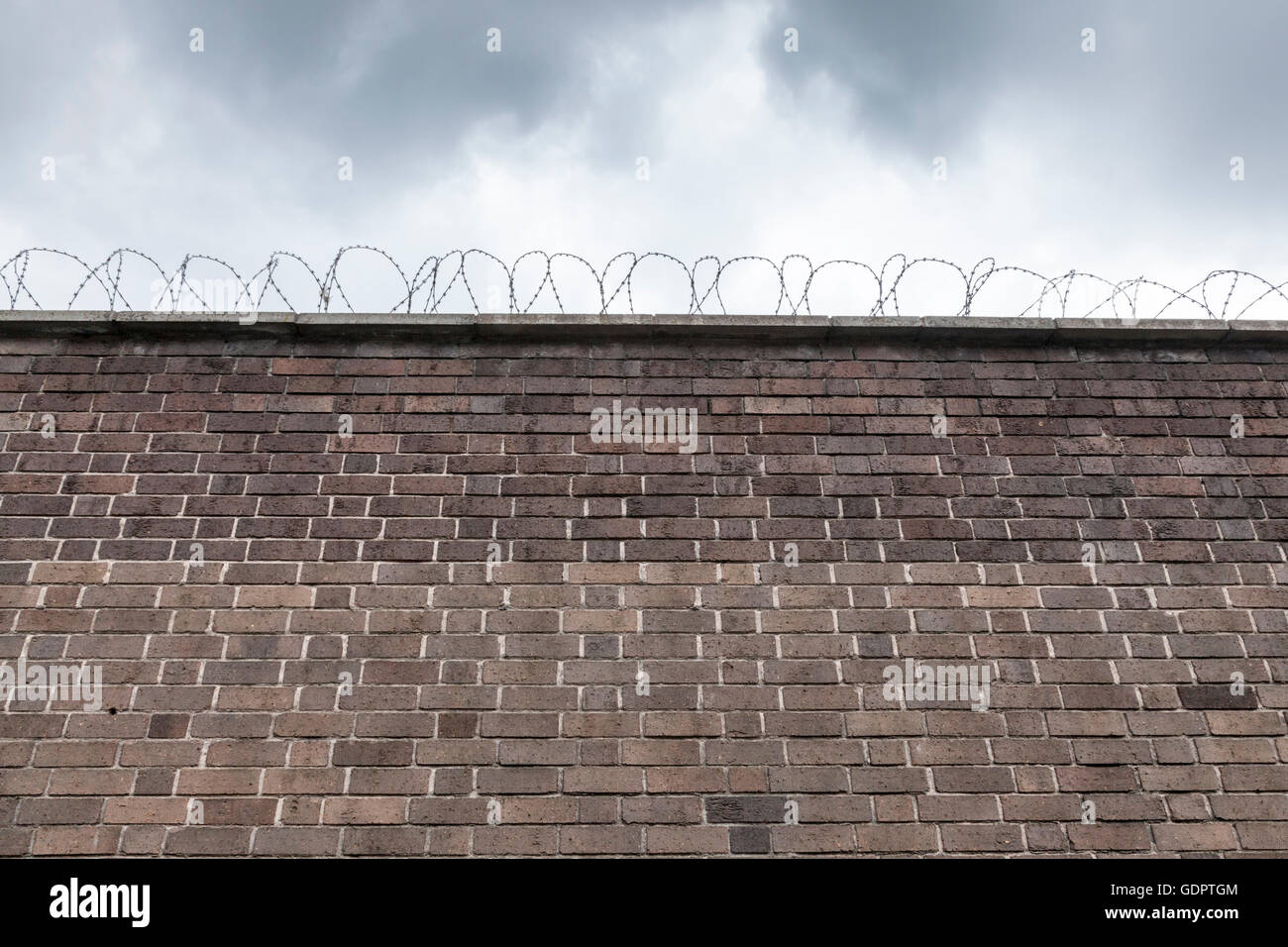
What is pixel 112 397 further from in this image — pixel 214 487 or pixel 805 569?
pixel 805 569

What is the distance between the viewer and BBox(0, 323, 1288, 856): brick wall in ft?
11.3

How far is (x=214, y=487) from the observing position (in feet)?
13.3

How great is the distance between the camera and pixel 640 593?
3861mm

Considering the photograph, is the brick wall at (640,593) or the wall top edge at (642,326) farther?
the wall top edge at (642,326)

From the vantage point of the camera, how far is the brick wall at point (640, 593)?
11.3 ft

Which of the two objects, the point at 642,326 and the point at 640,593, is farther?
the point at 642,326

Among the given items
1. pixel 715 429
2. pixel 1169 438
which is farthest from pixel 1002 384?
pixel 715 429

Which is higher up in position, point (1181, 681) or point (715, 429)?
point (715, 429)

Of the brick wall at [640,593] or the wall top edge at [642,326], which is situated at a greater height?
the wall top edge at [642,326]

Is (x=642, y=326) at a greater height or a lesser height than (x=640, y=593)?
greater

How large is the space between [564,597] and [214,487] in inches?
65.7
